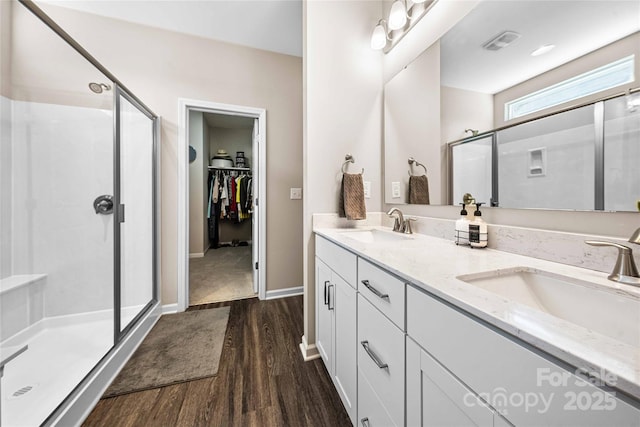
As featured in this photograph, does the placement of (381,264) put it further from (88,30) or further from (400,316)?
(88,30)

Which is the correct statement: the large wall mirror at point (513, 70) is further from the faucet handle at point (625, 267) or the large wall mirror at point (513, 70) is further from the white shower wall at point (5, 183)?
the white shower wall at point (5, 183)

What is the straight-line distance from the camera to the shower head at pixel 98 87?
1604mm

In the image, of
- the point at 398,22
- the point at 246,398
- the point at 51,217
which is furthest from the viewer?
the point at 51,217

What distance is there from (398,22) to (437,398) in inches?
73.5

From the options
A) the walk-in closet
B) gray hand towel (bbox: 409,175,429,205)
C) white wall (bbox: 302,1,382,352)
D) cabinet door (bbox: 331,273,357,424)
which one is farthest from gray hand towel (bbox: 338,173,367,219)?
the walk-in closet

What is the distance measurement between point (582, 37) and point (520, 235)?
0.66 meters

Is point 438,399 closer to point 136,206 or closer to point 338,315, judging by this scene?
point 338,315

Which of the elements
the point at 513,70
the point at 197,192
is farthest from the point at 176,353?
the point at 197,192

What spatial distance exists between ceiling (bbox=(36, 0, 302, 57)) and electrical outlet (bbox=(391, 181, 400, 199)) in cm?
173

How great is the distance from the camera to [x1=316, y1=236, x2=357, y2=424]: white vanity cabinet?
3.24 ft

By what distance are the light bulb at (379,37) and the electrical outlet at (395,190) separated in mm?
943

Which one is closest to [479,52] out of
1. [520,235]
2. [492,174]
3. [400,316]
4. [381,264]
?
[492,174]

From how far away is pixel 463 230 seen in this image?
1052 millimetres

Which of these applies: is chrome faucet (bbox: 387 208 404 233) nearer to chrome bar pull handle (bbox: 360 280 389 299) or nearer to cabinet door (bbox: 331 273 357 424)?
cabinet door (bbox: 331 273 357 424)
